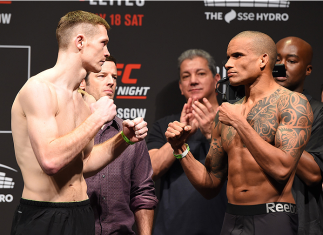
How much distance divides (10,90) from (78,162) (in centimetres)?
188

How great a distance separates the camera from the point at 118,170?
2.56m

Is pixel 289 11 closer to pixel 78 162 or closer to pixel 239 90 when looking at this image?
pixel 239 90

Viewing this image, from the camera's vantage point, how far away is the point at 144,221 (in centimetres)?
259

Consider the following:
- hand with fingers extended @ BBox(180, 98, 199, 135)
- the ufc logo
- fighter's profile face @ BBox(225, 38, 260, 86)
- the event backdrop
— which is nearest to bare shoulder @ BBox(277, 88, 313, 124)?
fighter's profile face @ BBox(225, 38, 260, 86)

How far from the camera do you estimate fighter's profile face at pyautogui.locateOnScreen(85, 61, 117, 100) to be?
288 centimetres

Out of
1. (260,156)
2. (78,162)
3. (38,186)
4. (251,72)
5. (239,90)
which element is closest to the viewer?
(38,186)

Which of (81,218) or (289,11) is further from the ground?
(289,11)

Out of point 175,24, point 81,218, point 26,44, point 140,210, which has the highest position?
point 175,24

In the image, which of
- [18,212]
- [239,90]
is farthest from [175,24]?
[18,212]

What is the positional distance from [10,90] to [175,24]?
1606 mm

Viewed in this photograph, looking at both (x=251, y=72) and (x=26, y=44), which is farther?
(x=26, y=44)

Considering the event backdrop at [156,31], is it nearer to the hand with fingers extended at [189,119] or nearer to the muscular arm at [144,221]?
the hand with fingers extended at [189,119]

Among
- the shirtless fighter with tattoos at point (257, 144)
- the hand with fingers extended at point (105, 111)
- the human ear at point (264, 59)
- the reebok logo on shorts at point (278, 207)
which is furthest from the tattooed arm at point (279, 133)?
the hand with fingers extended at point (105, 111)

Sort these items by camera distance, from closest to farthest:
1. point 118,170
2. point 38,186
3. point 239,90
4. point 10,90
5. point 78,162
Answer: point 38,186 < point 78,162 < point 118,170 < point 239,90 < point 10,90
